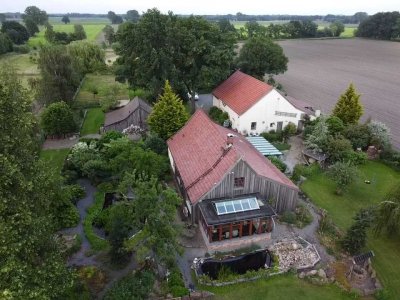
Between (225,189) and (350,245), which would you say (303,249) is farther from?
(225,189)

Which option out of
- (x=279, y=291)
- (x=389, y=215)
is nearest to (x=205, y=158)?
(x=279, y=291)

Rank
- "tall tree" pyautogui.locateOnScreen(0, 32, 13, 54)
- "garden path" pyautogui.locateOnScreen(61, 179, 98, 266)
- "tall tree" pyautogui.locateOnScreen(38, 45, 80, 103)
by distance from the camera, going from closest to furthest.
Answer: "garden path" pyautogui.locateOnScreen(61, 179, 98, 266) < "tall tree" pyautogui.locateOnScreen(38, 45, 80, 103) < "tall tree" pyautogui.locateOnScreen(0, 32, 13, 54)

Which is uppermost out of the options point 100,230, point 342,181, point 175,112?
point 175,112

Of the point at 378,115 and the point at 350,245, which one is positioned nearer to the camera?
the point at 350,245

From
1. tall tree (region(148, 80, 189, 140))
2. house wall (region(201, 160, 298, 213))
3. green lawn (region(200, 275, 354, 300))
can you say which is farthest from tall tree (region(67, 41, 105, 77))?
green lawn (region(200, 275, 354, 300))

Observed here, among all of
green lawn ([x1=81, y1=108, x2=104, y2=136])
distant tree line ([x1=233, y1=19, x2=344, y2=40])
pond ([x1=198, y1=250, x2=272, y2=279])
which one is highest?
distant tree line ([x1=233, y1=19, x2=344, y2=40])

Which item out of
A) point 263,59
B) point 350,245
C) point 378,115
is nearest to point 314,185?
point 350,245

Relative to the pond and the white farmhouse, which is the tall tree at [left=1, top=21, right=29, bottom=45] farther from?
the pond
